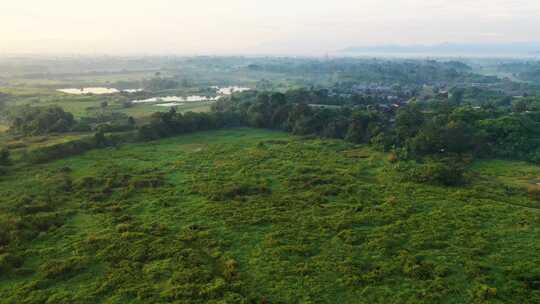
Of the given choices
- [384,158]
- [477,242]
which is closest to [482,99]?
[384,158]

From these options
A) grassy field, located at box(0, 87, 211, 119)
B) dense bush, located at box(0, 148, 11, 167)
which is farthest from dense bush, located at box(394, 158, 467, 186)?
grassy field, located at box(0, 87, 211, 119)

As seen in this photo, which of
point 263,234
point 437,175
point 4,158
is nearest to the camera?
point 263,234

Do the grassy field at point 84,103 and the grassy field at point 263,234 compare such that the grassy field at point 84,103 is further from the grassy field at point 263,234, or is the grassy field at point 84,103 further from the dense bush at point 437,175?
the dense bush at point 437,175

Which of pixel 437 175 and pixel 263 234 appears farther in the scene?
pixel 437 175

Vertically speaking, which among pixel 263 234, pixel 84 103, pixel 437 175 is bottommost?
pixel 263 234

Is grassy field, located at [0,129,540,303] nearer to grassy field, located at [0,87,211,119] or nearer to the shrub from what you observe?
the shrub

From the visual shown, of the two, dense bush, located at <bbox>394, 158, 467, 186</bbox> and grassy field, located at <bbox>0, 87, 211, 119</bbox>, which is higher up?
grassy field, located at <bbox>0, 87, 211, 119</bbox>

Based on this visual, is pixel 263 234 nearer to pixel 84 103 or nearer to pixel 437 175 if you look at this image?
pixel 437 175

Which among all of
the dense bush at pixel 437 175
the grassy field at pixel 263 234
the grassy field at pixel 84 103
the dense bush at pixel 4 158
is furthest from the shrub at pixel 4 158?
the dense bush at pixel 437 175

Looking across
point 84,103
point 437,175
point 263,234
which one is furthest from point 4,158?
point 84,103
